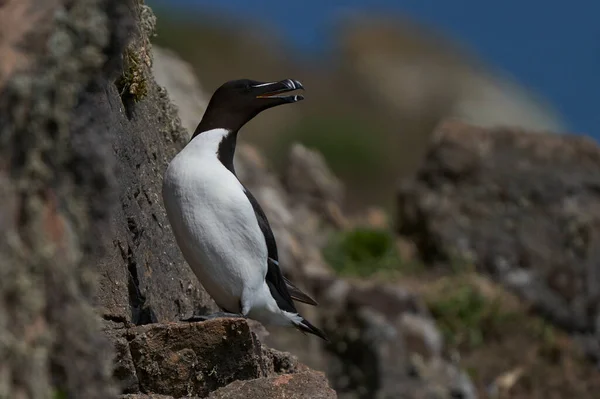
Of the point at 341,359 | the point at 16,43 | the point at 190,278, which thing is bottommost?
the point at 341,359

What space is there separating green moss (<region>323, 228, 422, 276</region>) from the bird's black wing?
767 centimetres

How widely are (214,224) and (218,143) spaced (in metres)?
0.59

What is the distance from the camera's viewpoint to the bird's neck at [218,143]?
6645mm

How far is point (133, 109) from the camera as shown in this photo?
22.6 ft

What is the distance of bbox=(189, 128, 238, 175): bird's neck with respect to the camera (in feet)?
21.8

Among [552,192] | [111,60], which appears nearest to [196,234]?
[111,60]

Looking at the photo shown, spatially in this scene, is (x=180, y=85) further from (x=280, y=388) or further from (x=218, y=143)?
(x=280, y=388)

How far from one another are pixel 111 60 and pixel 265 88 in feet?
9.97

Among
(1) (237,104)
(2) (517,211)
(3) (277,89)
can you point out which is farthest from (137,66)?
(2) (517,211)

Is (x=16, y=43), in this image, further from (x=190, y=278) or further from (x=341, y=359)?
(x=341, y=359)

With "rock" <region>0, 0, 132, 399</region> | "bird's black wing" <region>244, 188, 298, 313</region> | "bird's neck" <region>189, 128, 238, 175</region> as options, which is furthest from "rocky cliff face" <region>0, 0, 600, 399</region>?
"bird's neck" <region>189, 128, 238, 175</region>

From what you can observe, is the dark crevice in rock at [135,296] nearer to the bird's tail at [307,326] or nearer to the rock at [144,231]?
the rock at [144,231]

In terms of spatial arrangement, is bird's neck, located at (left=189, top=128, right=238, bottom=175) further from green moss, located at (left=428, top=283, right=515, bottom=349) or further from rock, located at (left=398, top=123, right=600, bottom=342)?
rock, located at (left=398, top=123, right=600, bottom=342)

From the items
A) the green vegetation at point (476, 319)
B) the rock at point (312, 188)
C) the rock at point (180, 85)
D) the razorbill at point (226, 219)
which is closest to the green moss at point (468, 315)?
the green vegetation at point (476, 319)
